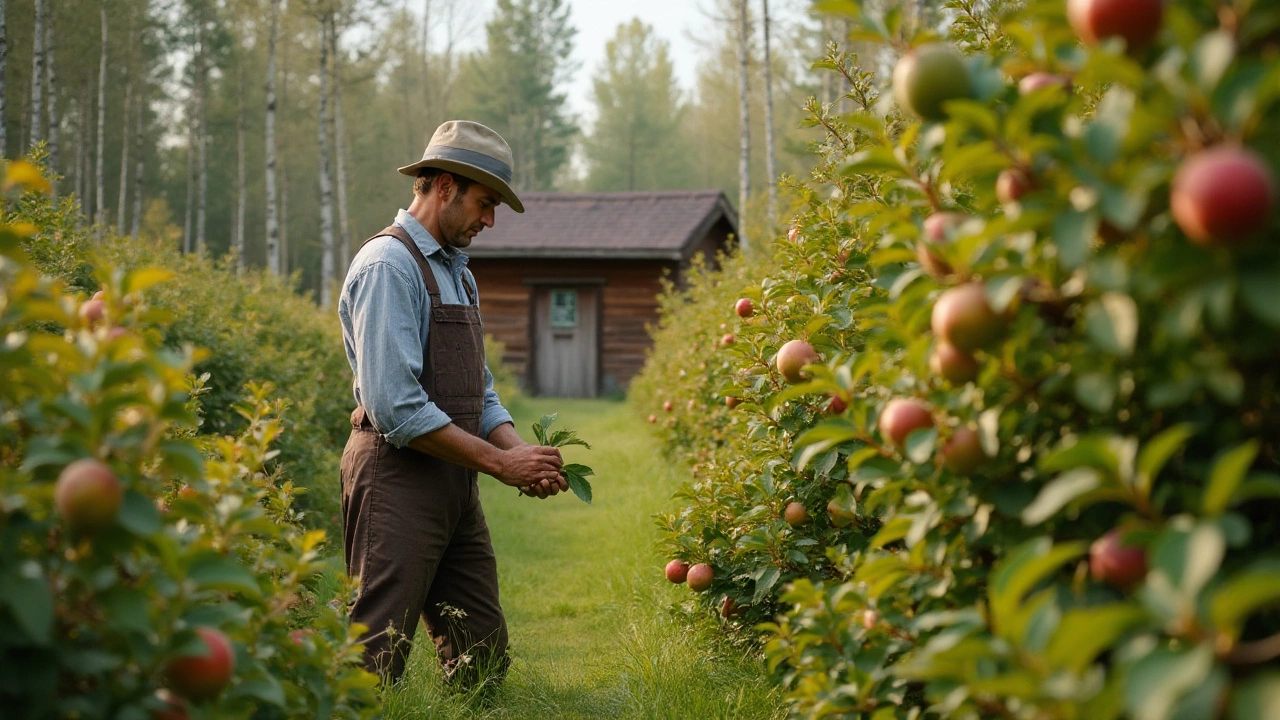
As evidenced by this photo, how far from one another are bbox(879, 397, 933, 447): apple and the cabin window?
1626 centimetres

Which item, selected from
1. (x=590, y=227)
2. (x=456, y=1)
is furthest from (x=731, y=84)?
(x=590, y=227)

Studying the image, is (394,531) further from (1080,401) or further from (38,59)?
(38,59)

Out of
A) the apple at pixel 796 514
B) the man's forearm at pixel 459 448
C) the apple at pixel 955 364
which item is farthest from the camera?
the man's forearm at pixel 459 448

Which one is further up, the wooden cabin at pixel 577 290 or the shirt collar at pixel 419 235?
the wooden cabin at pixel 577 290

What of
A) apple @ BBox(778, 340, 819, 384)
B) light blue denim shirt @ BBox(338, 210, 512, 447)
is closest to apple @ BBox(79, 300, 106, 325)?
light blue denim shirt @ BBox(338, 210, 512, 447)

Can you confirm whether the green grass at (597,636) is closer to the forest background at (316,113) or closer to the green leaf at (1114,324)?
the green leaf at (1114,324)

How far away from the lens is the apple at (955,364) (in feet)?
4.65

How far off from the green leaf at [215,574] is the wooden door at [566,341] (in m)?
16.2

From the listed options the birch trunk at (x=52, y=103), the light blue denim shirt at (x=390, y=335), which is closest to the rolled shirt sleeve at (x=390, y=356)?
the light blue denim shirt at (x=390, y=335)

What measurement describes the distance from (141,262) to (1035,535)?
28.0 ft

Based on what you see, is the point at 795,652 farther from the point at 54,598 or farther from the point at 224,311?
the point at 224,311

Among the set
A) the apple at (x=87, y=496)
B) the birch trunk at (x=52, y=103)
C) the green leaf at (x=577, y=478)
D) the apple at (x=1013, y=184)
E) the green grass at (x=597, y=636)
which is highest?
the birch trunk at (x=52, y=103)

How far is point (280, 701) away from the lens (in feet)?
4.89

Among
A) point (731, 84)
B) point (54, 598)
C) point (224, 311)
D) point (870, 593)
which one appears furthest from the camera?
point (731, 84)
